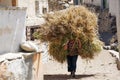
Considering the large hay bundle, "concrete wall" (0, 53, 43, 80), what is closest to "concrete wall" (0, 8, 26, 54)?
"concrete wall" (0, 53, 43, 80)

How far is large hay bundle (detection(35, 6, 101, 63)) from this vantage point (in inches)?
383

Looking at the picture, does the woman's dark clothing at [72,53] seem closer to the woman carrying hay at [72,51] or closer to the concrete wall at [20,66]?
the woman carrying hay at [72,51]

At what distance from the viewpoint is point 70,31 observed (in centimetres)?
973

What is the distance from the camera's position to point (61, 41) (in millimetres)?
9867

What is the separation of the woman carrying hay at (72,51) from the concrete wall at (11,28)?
258 centimetres

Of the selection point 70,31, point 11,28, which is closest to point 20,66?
point 11,28

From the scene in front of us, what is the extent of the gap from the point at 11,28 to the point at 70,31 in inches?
118

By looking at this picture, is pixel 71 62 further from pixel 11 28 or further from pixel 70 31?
pixel 11 28

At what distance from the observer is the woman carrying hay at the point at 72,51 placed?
387 inches

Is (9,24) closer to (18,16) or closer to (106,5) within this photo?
(18,16)

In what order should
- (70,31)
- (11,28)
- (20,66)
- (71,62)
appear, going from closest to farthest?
(20,66), (11,28), (70,31), (71,62)

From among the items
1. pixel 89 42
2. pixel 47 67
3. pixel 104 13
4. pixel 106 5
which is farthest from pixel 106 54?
pixel 106 5

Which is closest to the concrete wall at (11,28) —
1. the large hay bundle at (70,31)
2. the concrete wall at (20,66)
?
the concrete wall at (20,66)

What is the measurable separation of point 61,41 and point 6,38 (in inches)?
126
